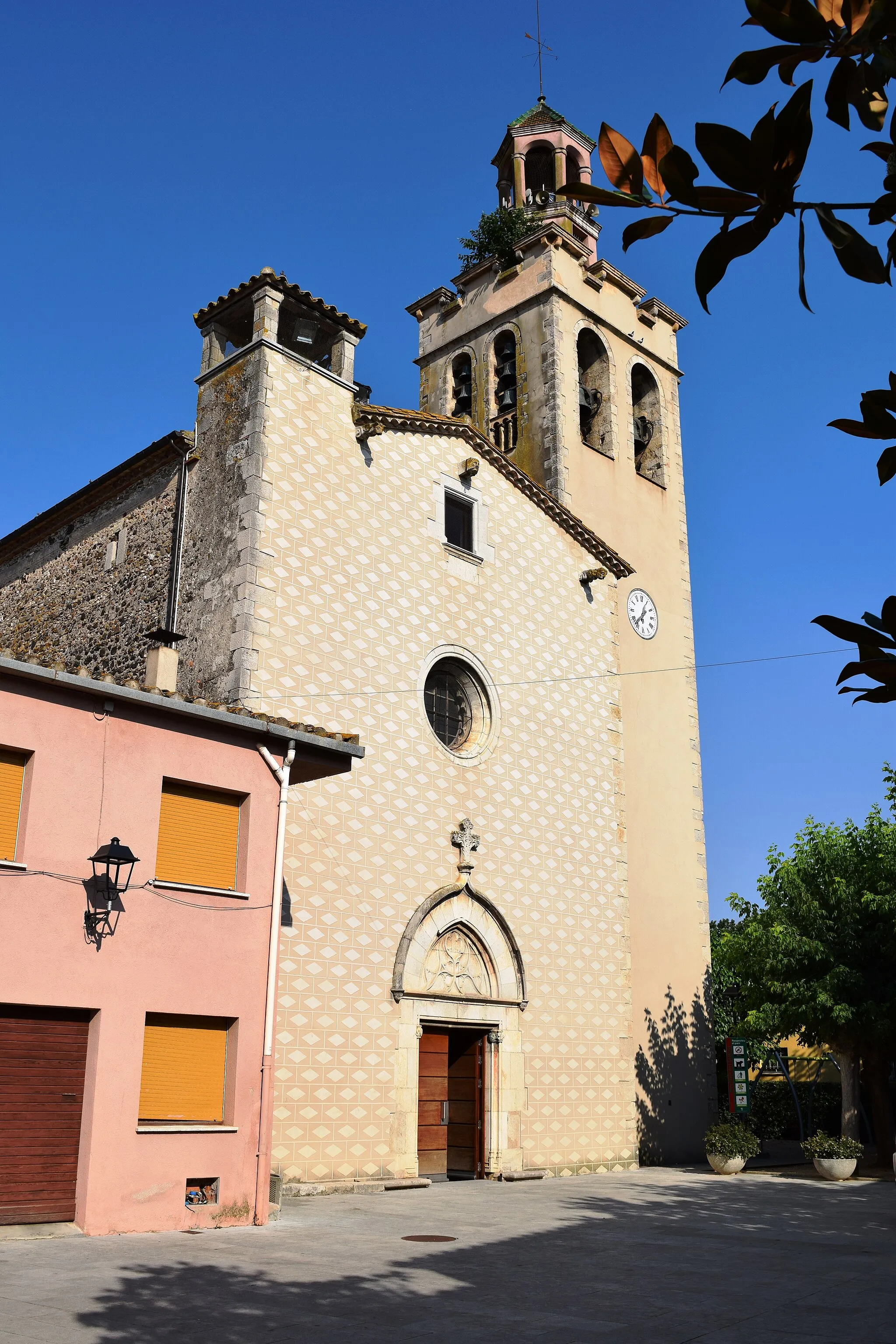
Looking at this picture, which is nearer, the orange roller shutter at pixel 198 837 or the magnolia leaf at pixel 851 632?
the magnolia leaf at pixel 851 632

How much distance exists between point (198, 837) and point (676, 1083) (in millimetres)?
12277

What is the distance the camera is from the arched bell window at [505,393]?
2372 centimetres

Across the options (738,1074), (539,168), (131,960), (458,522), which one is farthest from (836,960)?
(539,168)

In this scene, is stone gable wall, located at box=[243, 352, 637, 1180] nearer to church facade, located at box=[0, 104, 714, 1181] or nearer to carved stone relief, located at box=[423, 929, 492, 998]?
church facade, located at box=[0, 104, 714, 1181]

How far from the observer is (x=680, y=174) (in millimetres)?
2236

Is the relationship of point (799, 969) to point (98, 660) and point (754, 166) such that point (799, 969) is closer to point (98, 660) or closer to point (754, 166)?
point (98, 660)

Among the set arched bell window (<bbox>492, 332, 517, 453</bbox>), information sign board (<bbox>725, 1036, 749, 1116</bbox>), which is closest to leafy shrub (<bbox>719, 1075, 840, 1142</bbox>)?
information sign board (<bbox>725, 1036, 749, 1116</bbox>)

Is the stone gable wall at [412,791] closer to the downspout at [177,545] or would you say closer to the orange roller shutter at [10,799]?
the downspout at [177,545]

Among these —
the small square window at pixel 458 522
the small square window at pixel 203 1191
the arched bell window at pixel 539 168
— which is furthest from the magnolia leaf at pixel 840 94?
the arched bell window at pixel 539 168

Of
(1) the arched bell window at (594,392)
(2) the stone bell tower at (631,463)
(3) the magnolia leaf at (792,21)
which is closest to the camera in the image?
(3) the magnolia leaf at (792,21)

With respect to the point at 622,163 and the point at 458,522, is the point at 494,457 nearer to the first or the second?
the point at 458,522

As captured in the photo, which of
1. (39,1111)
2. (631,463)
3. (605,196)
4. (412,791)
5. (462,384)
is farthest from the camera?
(462,384)

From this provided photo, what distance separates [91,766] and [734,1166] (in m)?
12.6

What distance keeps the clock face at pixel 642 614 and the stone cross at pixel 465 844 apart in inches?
282
